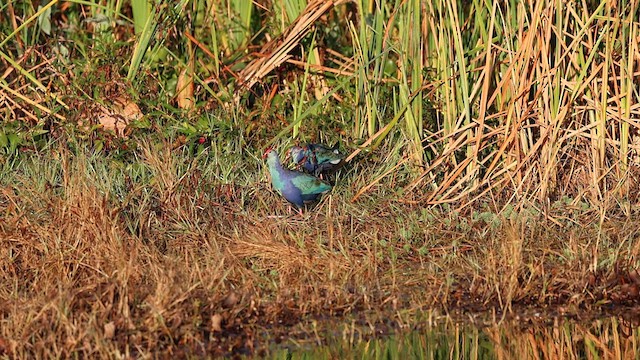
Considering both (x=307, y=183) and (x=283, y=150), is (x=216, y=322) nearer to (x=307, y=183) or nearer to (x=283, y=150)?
(x=307, y=183)

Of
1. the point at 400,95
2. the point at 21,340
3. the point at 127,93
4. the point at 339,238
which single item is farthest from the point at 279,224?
the point at 21,340

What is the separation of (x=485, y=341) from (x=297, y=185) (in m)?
1.38

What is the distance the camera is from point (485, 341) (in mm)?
4816

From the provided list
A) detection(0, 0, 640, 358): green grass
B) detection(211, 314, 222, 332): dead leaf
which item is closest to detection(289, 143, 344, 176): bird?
detection(0, 0, 640, 358): green grass

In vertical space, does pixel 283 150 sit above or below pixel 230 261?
above

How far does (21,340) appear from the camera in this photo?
14.4ft

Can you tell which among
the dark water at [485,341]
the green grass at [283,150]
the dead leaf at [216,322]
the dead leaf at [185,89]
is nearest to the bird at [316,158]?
A: the green grass at [283,150]

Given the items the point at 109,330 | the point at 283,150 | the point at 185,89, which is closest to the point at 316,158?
the point at 283,150

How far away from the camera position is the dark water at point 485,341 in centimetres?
466

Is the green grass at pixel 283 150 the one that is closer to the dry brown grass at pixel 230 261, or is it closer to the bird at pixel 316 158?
the dry brown grass at pixel 230 261

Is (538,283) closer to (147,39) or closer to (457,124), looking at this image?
(457,124)

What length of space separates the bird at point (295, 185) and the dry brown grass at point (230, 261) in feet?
0.40

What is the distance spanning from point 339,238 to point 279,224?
1.31 feet

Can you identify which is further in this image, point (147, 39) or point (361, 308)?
point (147, 39)
